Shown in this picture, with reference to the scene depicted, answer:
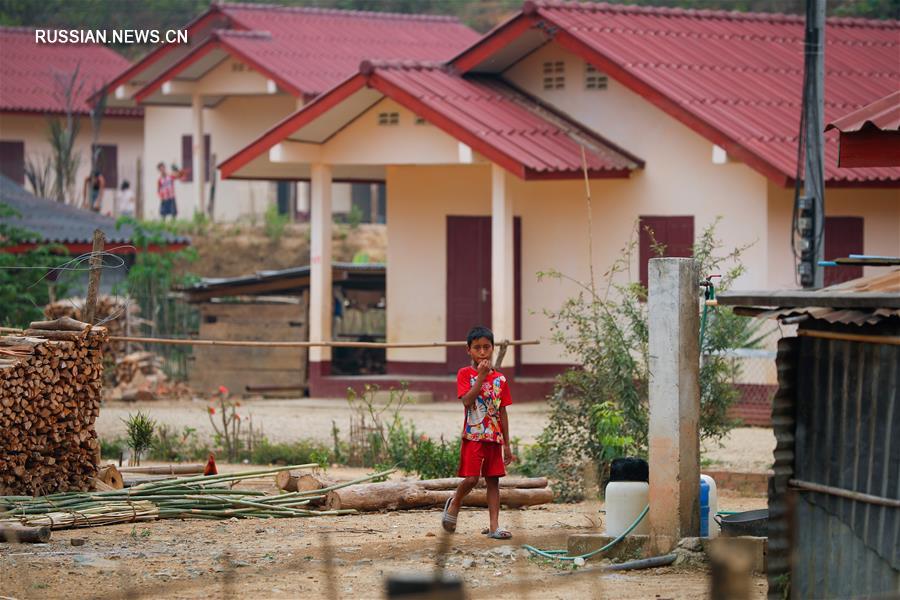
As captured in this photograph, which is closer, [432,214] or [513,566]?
[513,566]

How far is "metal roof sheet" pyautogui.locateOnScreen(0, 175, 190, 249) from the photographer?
2375 cm

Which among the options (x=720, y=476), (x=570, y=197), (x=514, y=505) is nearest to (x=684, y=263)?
(x=514, y=505)

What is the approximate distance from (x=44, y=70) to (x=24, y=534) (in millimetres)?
33023

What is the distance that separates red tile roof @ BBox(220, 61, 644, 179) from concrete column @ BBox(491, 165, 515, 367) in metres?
0.62

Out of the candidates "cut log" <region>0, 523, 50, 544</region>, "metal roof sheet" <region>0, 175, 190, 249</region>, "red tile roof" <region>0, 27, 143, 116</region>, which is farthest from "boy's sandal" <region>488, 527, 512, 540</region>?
"red tile roof" <region>0, 27, 143, 116</region>

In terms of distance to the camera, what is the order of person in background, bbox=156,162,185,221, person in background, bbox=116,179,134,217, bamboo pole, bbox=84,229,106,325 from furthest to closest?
person in background, bbox=116,179,134,217
person in background, bbox=156,162,185,221
bamboo pole, bbox=84,229,106,325

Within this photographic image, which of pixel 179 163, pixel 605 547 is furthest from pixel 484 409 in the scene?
pixel 179 163

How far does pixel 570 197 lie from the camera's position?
20312mm

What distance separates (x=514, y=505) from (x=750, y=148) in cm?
743

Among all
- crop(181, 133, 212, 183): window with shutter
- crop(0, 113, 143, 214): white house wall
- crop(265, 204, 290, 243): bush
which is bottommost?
crop(265, 204, 290, 243): bush

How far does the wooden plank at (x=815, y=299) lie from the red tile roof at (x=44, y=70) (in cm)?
3120

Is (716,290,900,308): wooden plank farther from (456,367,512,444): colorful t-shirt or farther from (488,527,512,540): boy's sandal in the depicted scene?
(488,527,512,540): boy's sandal

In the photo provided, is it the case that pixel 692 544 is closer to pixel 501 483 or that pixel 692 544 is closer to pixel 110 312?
pixel 501 483

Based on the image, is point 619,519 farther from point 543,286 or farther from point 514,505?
point 543,286
